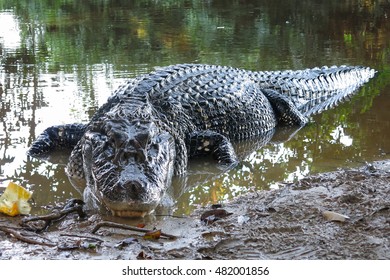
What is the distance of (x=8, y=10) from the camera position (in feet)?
59.2

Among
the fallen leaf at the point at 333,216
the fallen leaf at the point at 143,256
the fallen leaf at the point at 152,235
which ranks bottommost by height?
the fallen leaf at the point at 152,235

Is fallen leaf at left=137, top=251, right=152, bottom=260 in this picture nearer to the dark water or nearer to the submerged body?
the submerged body

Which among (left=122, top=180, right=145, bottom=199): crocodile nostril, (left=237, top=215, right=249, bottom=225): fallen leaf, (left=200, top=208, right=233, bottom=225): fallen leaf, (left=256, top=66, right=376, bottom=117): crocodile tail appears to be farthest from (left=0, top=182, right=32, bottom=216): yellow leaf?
(left=256, top=66, right=376, bottom=117): crocodile tail

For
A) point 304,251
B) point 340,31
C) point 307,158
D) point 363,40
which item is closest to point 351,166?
point 307,158

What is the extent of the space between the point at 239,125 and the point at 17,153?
232cm

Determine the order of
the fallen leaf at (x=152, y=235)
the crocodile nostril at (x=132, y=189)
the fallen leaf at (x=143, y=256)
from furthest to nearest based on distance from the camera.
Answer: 1. the crocodile nostril at (x=132, y=189)
2. the fallen leaf at (x=152, y=235)
3. the fallen leaf at (x=143, y=256)

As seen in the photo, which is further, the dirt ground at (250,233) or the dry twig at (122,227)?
the dry twig at (122,227)

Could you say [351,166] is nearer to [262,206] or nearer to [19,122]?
[262,206]

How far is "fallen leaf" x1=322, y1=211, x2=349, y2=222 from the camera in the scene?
12.4 feet

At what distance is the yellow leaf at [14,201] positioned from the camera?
4164mm

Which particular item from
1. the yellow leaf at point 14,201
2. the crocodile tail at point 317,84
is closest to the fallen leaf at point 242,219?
the yellow leaf at point 14,201

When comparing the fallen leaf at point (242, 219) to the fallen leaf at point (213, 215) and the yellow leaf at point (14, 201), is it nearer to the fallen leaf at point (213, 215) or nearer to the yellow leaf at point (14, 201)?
the fallen leaf at point (213, 215)

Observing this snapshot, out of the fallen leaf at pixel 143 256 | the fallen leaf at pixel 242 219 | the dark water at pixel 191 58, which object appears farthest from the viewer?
the dark water at pixel 191 58

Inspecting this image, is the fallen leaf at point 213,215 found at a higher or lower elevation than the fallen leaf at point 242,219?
lower
